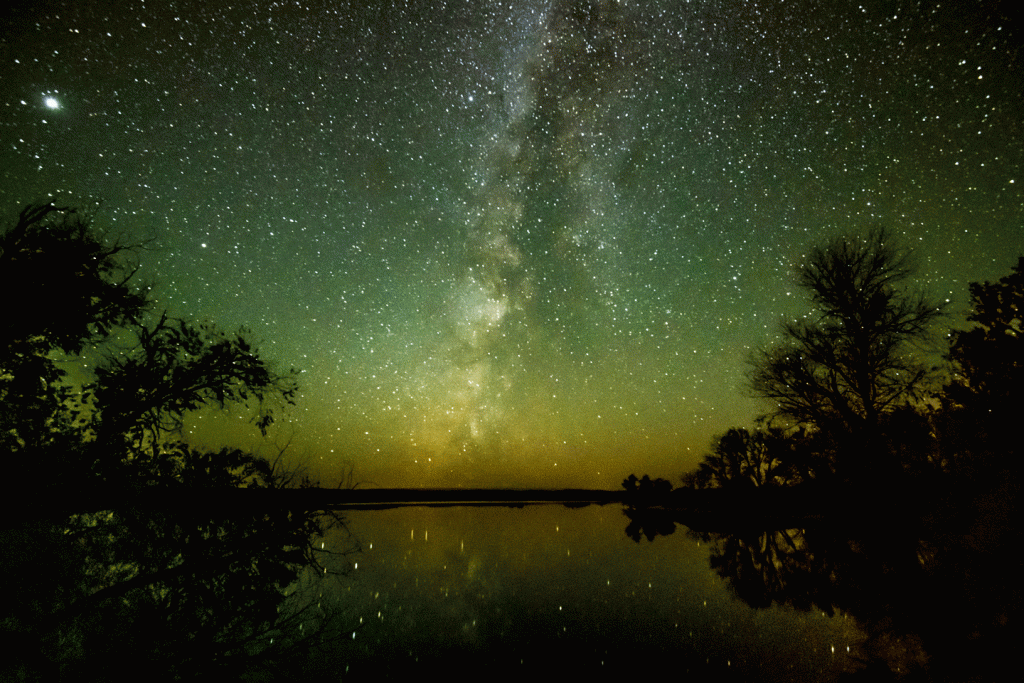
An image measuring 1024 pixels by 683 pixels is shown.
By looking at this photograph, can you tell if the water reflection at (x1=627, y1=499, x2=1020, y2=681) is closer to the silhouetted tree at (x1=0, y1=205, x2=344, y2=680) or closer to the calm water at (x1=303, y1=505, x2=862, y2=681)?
the calm water at (x1=303, y1=505, x2=862, y2=681)

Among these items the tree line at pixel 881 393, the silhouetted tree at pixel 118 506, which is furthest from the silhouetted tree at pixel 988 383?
the silhouetted tree at pixel 118 506

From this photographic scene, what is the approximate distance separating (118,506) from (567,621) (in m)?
6.42

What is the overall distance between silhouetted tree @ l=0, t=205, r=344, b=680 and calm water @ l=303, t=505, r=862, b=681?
141 cm

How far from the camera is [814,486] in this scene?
1190 centimetres

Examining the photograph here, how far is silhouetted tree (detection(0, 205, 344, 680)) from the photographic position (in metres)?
4.84

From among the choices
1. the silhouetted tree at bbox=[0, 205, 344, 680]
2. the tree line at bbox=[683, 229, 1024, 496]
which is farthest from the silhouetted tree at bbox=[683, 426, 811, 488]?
the silhouetted tree at bbox=[0, 205, 344, 680]

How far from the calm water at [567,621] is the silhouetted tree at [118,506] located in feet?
4.63

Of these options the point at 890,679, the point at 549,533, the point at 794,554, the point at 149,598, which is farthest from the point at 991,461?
the point at 149,598

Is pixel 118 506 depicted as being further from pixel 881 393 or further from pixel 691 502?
pixel 691 502

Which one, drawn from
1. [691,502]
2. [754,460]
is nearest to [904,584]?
[754,460]

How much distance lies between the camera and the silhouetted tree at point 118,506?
4844 millimetres

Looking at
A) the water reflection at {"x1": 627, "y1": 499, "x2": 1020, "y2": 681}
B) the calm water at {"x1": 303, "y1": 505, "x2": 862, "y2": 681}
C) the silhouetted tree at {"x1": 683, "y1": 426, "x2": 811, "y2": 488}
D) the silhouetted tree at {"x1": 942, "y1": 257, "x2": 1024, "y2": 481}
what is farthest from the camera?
the silhouetted tree at {"x1": 683, "y1": 426, "x2": 811, "y2": 488}

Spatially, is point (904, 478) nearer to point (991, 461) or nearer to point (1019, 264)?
point (991, 461)

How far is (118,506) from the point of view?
605 centimetres
